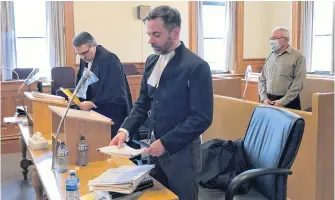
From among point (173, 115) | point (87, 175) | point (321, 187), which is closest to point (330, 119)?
point (321, 187)

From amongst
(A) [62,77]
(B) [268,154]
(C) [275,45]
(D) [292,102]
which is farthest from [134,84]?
(B) [268,154]

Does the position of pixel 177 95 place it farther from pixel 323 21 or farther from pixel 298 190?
pixel 323 21

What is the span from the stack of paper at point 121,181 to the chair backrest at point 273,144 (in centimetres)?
75

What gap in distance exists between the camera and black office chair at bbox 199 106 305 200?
200 cm

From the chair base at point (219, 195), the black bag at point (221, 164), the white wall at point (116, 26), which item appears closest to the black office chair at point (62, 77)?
the white wall at point (116, 26)

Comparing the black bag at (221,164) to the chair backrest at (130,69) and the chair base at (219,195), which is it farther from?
the chair backrest at (130,69)

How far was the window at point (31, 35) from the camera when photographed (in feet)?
18.9

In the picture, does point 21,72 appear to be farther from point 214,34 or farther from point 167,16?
point 167,16

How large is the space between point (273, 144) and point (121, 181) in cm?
95

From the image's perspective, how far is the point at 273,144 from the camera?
2.12 meters

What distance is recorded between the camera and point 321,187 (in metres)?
2.85

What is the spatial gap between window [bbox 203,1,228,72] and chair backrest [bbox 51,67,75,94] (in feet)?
8.90

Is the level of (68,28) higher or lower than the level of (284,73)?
higher

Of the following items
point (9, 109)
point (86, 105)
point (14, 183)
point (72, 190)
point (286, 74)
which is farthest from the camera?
point (9, 109)
